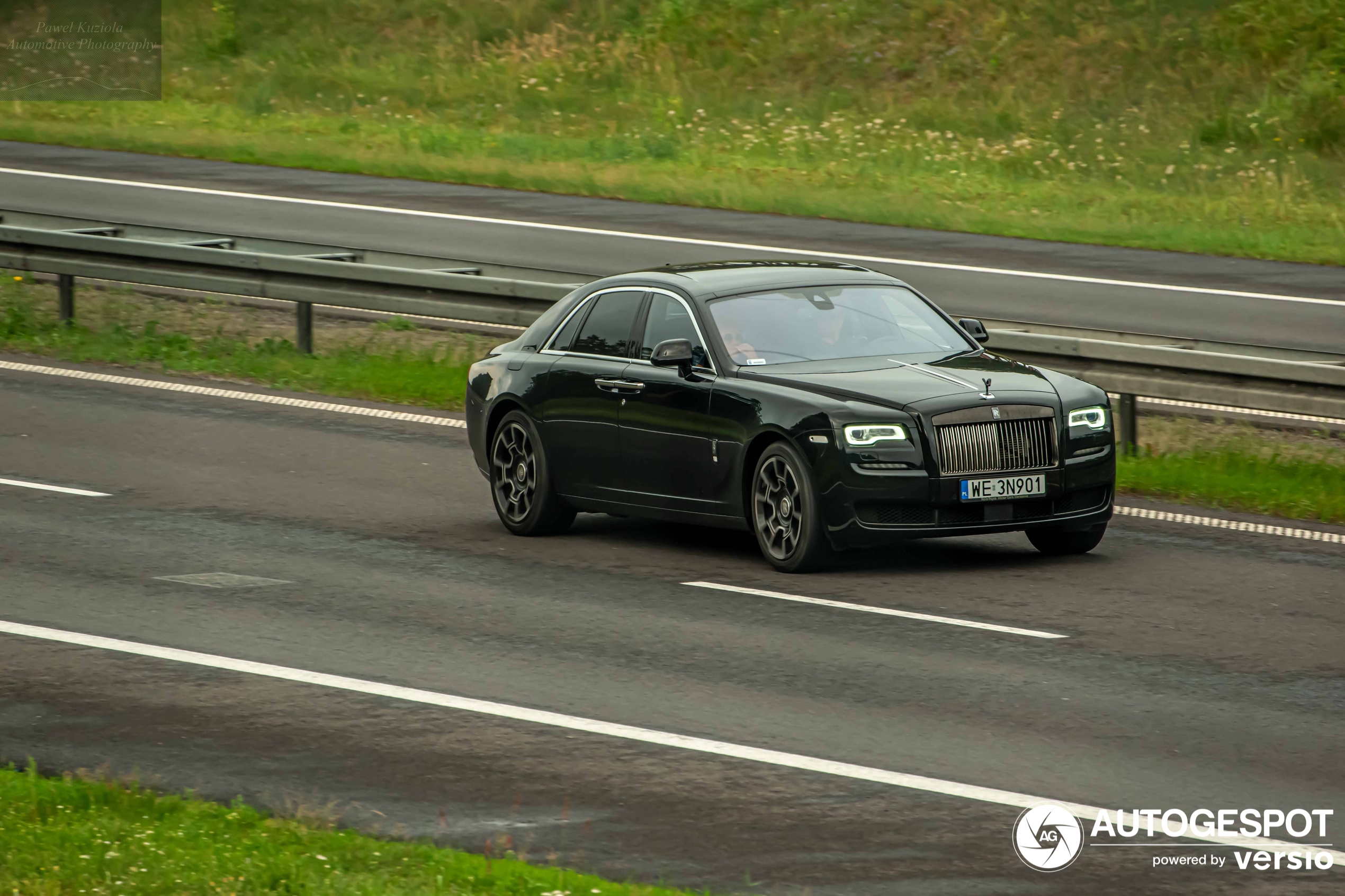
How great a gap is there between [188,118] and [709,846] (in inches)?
1360

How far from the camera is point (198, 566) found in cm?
1185

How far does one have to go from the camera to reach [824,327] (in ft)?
41.0

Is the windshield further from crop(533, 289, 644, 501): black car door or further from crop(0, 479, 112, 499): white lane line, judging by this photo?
crop(0, 479, 112, 499): white lane line

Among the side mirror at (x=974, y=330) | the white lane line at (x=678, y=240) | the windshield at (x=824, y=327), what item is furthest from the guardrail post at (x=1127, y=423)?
the white lane line at (x=678, y=240)

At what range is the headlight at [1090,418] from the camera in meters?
11.8

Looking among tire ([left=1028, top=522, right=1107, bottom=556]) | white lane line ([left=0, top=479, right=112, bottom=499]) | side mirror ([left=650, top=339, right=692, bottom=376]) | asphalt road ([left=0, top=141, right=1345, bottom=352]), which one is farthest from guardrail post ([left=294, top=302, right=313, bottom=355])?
tire ([left=1028, top=522, right=1107, bottom=556])

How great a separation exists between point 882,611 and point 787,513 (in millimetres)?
1182

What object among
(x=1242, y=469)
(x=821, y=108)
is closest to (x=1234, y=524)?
(x=1242, y=469)

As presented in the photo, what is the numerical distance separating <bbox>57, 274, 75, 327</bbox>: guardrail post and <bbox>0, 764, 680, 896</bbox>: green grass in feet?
47.0

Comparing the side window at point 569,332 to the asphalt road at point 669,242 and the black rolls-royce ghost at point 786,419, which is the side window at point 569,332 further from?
the asphalt road at point 669,242

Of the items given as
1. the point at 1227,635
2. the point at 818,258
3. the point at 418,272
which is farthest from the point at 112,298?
the point at 1227,635

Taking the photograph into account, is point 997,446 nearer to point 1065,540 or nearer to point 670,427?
point 1065,540

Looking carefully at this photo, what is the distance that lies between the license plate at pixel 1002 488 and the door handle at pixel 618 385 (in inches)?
85.8

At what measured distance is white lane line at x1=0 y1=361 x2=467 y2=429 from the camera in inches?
680
